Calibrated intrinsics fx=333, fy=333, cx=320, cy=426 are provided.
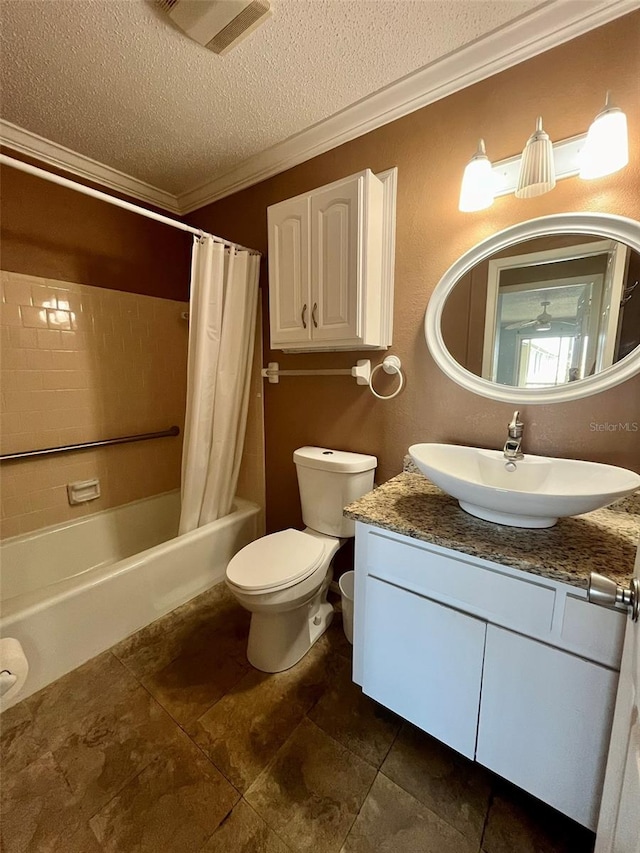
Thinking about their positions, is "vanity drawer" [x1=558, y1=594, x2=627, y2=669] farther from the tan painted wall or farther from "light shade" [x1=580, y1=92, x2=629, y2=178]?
"light shade" [x1=580, y1=92, x2=629, y2=178]

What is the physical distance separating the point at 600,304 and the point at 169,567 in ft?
6.71

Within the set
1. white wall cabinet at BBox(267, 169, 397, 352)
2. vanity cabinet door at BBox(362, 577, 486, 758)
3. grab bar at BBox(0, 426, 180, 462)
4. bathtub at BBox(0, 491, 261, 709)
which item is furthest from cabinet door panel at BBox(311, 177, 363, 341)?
grab bar at BBox(0, 426, 180, 462)

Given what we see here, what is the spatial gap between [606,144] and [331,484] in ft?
4.66

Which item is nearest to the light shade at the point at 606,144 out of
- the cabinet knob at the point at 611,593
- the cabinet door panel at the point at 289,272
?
the cabinet door panel at the point at 289,272

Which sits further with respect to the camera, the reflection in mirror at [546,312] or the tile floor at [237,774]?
the reflection in mirror at [546,312]

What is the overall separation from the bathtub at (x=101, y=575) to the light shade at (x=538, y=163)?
1938mm

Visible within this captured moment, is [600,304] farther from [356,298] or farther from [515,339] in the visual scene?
[356,298]

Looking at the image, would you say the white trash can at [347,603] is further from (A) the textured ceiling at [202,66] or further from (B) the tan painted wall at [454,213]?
(A) the textured ceiling at [202,66]

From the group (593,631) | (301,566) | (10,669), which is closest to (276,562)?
(301,566)

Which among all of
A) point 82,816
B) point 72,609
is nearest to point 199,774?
point 82,816

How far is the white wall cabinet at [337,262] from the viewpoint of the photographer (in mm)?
1309

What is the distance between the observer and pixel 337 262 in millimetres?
1368

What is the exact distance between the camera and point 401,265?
1397 mm

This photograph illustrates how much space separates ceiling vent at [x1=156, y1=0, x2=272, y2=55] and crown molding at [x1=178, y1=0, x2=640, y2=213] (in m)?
0.49
